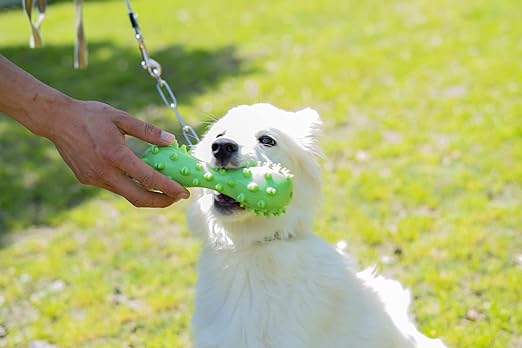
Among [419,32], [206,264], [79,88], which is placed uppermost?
[206,264]

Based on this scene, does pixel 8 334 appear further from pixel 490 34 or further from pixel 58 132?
pixel 490 34

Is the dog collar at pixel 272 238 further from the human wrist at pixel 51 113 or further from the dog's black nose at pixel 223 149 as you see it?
the human wrist at pixel 51 113

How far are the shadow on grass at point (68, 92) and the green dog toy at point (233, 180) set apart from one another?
320 centimetres

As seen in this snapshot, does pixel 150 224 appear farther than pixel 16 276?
Yes

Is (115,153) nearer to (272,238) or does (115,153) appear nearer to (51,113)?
(51,113)

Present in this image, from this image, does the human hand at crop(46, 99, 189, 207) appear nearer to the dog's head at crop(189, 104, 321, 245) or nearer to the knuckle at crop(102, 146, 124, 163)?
the knuckle at crop(102, 146, 124, 163)

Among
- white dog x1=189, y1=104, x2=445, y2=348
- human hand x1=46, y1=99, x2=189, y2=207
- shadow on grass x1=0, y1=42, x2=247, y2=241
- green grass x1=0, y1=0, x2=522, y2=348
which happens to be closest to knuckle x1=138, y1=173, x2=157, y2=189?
human hand x1=46, y1=99, x2=189, y2=207

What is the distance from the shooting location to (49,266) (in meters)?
4.83

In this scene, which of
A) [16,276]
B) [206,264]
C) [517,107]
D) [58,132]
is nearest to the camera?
[58,132]

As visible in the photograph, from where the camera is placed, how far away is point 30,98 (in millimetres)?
2625

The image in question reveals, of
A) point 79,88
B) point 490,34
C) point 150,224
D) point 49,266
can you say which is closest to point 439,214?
point 150,224

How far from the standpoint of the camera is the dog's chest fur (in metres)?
2.89

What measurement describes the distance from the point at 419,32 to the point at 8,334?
284 inches

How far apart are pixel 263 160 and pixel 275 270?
503 mm
